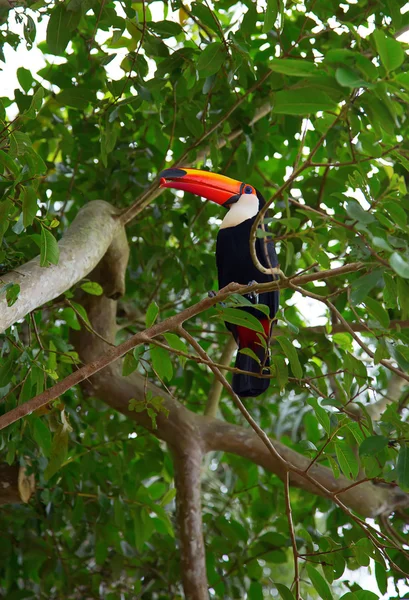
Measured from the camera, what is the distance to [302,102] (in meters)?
1.44

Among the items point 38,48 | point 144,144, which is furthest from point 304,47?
point 38,48

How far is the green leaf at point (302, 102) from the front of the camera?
1.43 metres

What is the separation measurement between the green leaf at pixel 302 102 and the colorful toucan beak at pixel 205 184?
136 cm

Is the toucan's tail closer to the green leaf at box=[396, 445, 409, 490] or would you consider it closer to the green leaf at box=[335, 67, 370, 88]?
the green leaf at box=[396, 445, 409, 490]

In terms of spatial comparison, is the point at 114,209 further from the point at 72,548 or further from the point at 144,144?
the point at 72,548

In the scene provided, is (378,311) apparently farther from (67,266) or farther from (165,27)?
(165,27)

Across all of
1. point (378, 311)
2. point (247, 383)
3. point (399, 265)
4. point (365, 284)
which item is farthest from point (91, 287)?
point (399, 265)

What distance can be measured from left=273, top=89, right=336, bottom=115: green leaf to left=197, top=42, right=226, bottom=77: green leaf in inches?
33.5

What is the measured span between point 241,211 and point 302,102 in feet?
5.65

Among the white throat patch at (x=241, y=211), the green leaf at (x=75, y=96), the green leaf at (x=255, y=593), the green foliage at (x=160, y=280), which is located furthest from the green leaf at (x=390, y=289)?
the green leaf at (x=255, y=593)

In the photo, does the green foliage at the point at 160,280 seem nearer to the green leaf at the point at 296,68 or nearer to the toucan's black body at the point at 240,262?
the toucan's black body at the point at 240,262

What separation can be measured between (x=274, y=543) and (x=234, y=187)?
1.60 m

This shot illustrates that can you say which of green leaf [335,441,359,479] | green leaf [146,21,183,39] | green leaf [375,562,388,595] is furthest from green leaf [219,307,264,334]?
green leaf [146,21,183,39]

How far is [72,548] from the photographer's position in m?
3.45
